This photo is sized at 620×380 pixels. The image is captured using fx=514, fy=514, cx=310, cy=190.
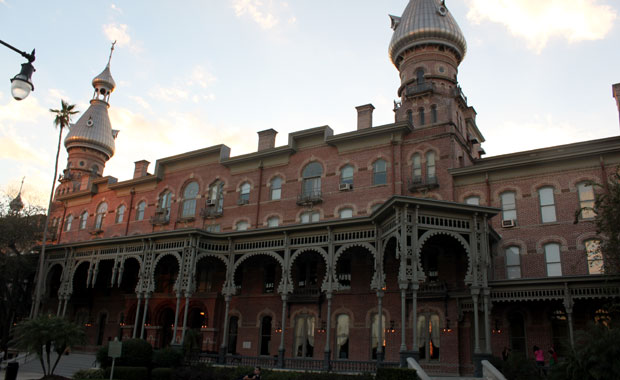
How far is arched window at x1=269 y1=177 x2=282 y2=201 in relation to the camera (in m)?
34.8

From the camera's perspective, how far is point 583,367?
50.9 feet

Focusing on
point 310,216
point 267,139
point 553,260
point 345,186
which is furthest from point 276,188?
point 553,260

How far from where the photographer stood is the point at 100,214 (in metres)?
44.6

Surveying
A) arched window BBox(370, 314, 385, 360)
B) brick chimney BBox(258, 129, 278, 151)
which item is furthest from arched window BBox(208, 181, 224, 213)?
arched window BBox(370, 314, 385, 360)

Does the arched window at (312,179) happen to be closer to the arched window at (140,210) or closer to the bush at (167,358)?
the bush at (167,358)

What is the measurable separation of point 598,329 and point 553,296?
6618mm

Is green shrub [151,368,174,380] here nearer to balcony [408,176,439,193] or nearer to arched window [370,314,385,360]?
arched window [370,314,385,360]

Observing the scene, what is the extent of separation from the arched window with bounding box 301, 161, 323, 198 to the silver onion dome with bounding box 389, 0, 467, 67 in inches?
413

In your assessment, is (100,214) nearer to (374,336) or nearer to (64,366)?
(64,366)

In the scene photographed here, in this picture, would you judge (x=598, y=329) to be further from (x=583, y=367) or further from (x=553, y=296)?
(x=553, y=296)

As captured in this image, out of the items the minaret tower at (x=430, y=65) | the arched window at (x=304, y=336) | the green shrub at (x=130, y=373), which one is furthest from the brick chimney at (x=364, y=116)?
the green shrub at (x=130, y=373)

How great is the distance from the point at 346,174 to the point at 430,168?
5361 mm

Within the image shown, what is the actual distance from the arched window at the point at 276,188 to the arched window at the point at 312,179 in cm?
189

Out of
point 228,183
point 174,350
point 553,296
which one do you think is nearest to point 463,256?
point 553,296
